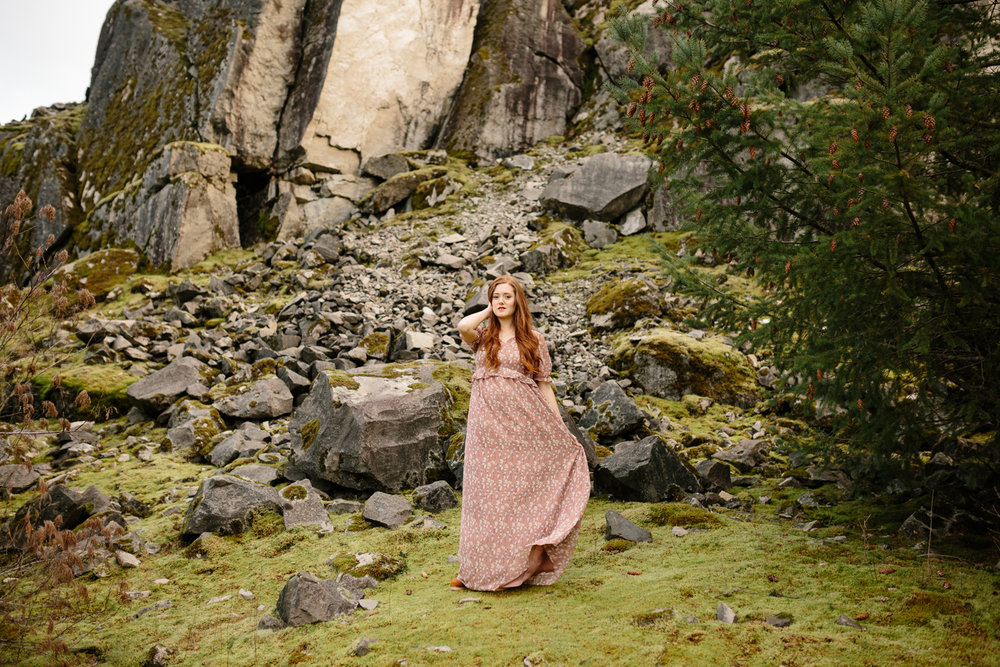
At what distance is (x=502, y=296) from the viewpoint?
5.32 m

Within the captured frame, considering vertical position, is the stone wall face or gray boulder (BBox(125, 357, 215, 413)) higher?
the stone wall face

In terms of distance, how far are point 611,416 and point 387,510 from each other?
3.73 meters

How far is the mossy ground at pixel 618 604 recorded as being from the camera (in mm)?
3454

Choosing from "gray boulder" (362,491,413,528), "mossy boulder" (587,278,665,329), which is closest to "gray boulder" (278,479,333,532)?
"gray boulder" (362,491,413,528)

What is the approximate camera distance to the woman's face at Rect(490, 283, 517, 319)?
5316 millimetres

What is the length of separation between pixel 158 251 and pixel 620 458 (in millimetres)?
18287

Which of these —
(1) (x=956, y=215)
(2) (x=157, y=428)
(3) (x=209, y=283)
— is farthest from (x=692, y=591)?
(3) (x=209, y=283)

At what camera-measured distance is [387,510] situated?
6711 mm

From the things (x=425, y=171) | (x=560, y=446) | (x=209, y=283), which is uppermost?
(x=425, y=171)

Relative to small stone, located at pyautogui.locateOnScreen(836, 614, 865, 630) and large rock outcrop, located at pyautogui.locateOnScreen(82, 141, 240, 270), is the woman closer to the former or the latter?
small stone, located at pyautogui.locateOnScreen(836, 614, 865, 630)

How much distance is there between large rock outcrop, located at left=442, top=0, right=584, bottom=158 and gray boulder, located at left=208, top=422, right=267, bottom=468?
17.8 meters

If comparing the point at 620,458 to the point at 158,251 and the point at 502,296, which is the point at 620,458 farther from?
the point at 158,251

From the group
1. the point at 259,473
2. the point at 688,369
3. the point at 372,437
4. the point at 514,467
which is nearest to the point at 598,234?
the point at 688,369

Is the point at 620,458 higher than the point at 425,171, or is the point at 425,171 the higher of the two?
the point at 425,171
